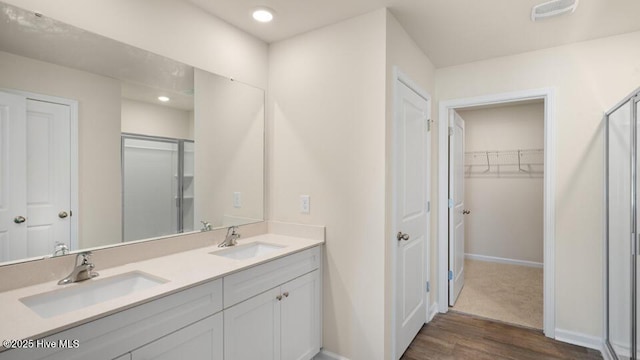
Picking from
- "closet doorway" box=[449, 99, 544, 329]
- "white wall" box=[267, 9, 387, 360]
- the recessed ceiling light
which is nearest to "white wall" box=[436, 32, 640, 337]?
"closet doorway" box=[449, 99, 544, 329]

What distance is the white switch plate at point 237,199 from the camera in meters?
2.34

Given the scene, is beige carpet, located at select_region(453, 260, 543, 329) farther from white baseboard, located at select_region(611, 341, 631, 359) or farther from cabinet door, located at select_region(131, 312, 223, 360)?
cabinet door, located at select_region(131, 312, 223, 360)

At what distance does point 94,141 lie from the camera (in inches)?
62.6

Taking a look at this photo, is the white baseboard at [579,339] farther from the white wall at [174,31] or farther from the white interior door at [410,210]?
the white wall at [174,31]

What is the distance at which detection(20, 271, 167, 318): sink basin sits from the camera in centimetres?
126

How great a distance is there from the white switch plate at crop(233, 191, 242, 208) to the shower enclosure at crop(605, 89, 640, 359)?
2517 mm

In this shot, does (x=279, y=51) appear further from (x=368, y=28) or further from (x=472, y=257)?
(x=472, y=257)

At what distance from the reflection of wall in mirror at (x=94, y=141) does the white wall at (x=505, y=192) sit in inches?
187

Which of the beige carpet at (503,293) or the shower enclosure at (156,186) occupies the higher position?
the shower enclosure at (156,186)

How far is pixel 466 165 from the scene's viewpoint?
4.97 m

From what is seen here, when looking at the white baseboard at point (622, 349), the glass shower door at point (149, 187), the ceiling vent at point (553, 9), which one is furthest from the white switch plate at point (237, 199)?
the white baseboard at point (622, 349)

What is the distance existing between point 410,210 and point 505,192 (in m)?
3.04

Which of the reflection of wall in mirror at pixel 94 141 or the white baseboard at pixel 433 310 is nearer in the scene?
the reflection of wall in mirror at pixel 94 141

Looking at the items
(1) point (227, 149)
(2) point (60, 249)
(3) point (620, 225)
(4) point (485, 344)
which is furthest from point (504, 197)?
(2) point (60, 249)
